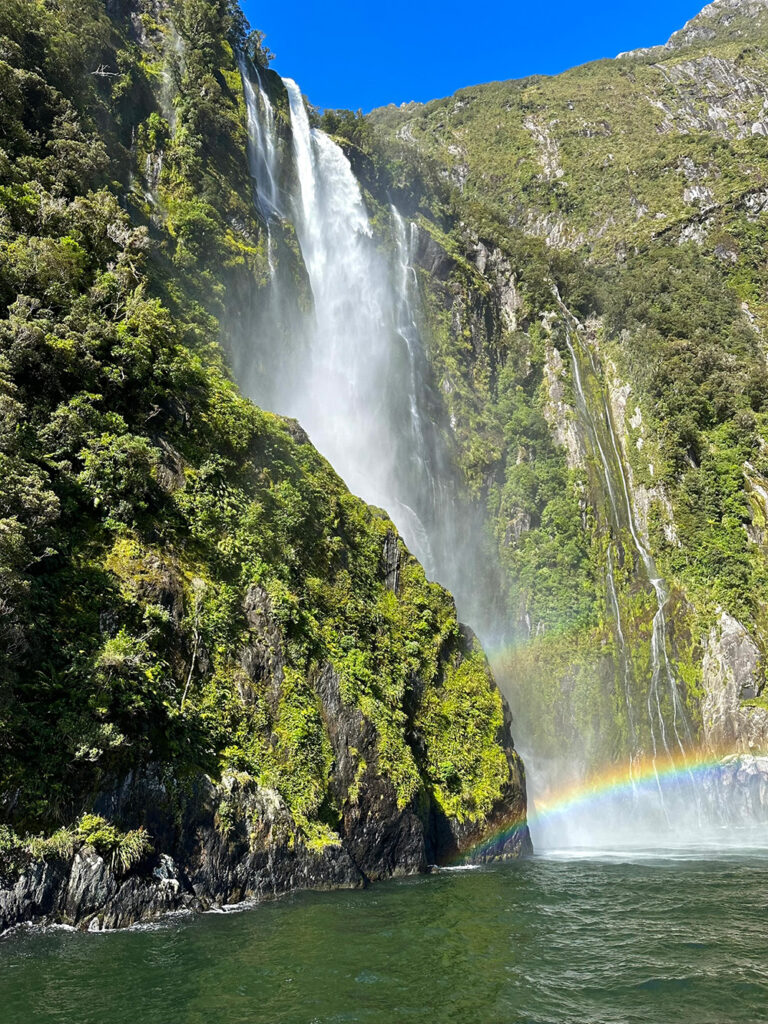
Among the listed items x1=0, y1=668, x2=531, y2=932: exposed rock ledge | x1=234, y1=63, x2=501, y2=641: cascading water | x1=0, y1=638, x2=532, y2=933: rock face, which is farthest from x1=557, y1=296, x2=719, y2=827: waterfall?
x1=0, y1=668, x2=531, y2=932: exposed rock ledge

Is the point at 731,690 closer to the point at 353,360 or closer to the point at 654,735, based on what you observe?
the point at 654,735

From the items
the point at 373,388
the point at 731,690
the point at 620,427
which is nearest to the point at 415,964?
the point at 731,690

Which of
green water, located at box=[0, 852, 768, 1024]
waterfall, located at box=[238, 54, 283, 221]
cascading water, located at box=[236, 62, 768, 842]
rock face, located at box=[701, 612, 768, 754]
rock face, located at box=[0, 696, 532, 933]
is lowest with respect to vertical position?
green water, located at box=[0, 852, 768, 1024]

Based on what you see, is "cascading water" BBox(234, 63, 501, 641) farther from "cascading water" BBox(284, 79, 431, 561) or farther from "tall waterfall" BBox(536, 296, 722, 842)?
"tall waterfall" BBox(536, 296, 722, 842)

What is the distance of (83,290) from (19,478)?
8.06 metres

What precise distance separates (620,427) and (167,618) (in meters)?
39.8

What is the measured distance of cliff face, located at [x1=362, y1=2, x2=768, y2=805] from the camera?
35.2m

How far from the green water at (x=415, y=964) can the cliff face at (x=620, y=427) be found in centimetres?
2131

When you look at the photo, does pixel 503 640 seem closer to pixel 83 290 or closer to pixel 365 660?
pixel 365 660

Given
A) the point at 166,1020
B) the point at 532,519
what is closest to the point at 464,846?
the point at 166,1020

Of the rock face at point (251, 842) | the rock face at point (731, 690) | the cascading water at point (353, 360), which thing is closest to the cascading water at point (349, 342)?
the cascading water at point (353, 360)

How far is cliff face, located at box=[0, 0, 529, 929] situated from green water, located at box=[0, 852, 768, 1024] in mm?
1712

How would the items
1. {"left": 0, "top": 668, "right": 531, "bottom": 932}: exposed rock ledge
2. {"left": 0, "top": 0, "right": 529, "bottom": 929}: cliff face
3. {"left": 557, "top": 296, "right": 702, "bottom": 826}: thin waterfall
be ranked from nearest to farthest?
{"left": 0, "top": 668, "right": 531, "bottom": 932}: exposed rock ledge < {"left": 0, "top": 0, "right": 529, "bottom": 929}: cliff face < {"left": 557, "top": 296, "right": 702, "bottom": 826}: thin waterfall

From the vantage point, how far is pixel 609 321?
174 ft
